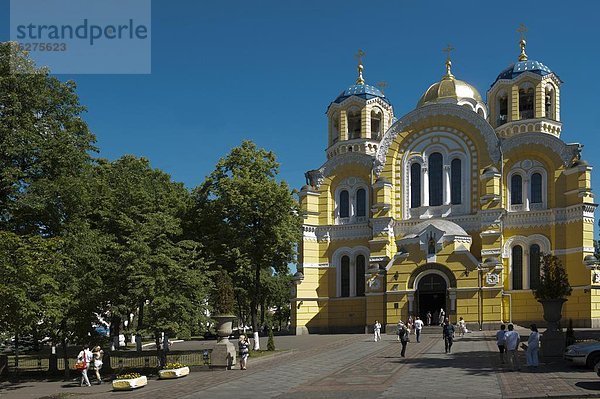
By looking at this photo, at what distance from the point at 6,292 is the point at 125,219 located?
28.9 feet

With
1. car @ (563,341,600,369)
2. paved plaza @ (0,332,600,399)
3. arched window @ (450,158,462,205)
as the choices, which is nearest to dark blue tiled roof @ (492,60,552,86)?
arched window @ (450,158,462,205)

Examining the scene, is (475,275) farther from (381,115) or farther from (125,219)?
(125,219)

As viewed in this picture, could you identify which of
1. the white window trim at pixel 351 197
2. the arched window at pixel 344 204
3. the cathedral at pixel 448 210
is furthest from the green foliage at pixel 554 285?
the arched window at pixel 344 204

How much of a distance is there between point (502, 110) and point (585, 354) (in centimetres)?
3405

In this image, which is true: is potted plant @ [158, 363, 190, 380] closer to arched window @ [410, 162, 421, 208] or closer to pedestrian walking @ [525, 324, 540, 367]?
pedestrian walking @ [525, 324, 540, 367]

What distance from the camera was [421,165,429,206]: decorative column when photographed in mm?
53562

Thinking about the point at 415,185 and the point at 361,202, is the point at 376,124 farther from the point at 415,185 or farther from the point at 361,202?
the point at 415,185

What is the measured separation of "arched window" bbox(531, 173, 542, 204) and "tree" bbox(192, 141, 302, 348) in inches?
709

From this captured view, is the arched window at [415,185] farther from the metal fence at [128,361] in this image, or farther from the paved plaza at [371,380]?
the metal fence at [128,361]

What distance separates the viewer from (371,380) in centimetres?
2423

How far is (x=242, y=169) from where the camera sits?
4703 cm

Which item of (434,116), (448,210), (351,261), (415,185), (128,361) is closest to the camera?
(128,361)

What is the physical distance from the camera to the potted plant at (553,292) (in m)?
28.0

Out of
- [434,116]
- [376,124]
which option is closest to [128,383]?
[434,116]
